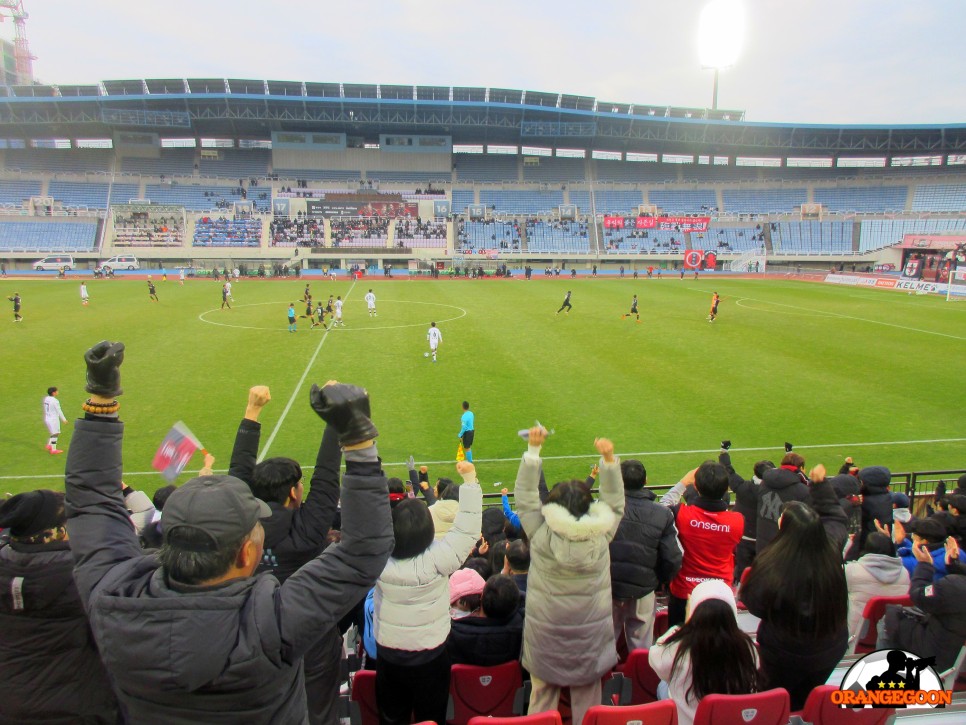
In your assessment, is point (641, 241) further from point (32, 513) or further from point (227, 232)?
point (32, 513)

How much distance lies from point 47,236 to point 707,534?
73845 mm

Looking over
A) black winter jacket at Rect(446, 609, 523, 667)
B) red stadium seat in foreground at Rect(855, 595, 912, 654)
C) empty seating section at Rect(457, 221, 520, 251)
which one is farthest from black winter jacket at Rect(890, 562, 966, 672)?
empty seating section at Rect(457, 221, 520, 251)

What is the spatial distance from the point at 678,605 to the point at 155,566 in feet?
15.1

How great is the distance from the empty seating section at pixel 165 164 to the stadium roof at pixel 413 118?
7.92 ft

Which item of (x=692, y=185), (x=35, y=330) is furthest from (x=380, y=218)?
(x=35, y=330)

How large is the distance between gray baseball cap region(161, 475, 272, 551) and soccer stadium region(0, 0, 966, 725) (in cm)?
1

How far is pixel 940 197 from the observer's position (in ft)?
226

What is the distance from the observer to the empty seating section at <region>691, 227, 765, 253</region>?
6854 cm

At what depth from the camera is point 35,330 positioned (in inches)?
986

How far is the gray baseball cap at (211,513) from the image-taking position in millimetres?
2098

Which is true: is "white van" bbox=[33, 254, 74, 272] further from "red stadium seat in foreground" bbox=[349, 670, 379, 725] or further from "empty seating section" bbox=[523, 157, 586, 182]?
"red stadium seat in foreground" bbox=[349, 670, 379, 725]

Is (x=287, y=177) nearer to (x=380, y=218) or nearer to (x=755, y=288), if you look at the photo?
(x=380, y=218)

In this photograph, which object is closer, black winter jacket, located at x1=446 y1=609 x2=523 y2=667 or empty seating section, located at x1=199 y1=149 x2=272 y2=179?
black winter jacket, located at x1=446 y1=609 x2=523 y2=667

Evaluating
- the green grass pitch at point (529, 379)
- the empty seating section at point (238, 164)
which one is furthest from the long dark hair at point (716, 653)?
the empty seating section at point (238, 164)
